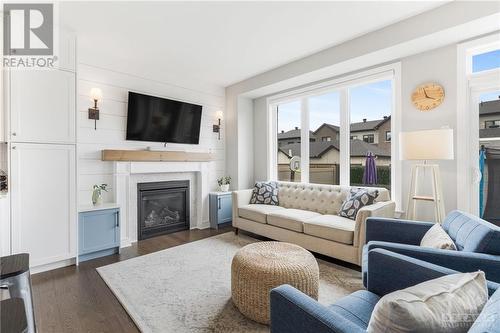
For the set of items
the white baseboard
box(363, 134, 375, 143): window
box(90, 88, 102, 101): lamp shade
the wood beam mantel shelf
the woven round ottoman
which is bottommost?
the white baseboard

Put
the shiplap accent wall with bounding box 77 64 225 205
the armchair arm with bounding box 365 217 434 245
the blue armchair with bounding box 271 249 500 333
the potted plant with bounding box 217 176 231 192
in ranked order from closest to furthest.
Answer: the blue armchair with bounding box 271 249 500 333
the armchair arm with bounding box 365 217 434 245
the shiplap accent wall with bounding box 77 64 225 205
the potted plant with bounding box 217 176 231 192

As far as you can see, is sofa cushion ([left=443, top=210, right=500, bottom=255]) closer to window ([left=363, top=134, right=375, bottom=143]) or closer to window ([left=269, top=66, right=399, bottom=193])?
window ([left=269, top=66, right=399, bottom=193])

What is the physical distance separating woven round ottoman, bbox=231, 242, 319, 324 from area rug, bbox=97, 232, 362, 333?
12 centimetres

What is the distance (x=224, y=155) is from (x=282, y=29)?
2.78 m

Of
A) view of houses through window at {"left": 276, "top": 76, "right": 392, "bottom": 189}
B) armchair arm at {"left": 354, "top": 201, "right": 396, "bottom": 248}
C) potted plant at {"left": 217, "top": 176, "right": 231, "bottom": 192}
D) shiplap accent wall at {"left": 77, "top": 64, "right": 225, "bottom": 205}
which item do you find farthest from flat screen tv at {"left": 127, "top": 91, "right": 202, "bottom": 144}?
armchair arm at {"left": 354, "top": 201, "right": 396, "bottom": 248}

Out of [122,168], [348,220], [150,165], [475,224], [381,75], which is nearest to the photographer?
[475,224]

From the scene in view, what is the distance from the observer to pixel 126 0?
2.38 metres

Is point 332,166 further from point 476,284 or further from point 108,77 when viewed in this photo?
point 108,77

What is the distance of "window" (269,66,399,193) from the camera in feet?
11.5

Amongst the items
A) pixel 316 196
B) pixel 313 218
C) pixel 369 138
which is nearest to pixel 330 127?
pixel 369 138

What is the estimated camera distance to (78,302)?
2.20 metres

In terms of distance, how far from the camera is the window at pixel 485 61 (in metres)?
2.59

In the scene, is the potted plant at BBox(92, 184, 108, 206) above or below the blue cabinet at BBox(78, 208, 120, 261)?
above

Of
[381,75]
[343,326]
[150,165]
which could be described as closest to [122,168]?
[150,165]
